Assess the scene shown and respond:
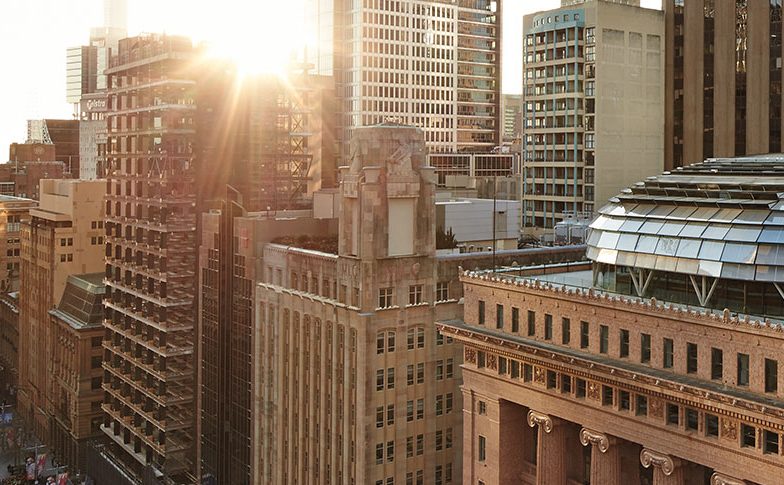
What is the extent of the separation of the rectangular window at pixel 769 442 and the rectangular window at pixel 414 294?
1759 inches

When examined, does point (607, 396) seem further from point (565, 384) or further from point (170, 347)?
point (170, 347)

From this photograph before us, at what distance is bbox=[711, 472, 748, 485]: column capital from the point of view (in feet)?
197

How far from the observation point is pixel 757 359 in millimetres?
58938

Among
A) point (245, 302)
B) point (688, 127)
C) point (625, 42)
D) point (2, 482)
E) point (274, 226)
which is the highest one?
point (625, 42)

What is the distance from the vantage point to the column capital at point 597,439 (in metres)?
69.0

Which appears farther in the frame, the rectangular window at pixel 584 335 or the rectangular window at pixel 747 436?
the rectangular window at pixel 584 335

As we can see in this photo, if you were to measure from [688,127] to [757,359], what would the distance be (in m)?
104

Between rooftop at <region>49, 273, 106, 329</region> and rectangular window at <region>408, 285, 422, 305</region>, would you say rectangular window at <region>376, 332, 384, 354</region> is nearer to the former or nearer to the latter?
rectangular window at <region>408, 285, 422, 305</region>

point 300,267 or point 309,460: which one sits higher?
point 300,267

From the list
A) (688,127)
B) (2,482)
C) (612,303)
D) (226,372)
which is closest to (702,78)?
(688,127)

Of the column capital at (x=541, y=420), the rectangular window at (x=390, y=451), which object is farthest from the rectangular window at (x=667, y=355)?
the rectangular window at (x=390, y=451)

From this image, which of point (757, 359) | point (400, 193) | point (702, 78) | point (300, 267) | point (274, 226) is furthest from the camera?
point (702, 78)

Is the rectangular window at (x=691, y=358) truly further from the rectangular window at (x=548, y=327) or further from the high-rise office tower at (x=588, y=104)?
the high-rise office tower at (x=588, y=104)

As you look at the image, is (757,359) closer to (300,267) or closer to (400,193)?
(400,193)
